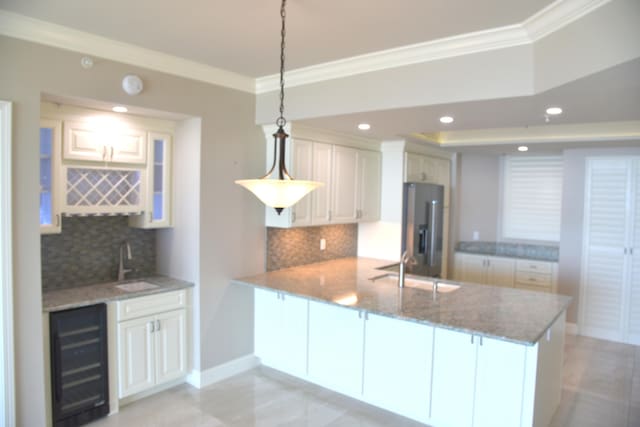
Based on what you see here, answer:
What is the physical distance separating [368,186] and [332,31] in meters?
2.39

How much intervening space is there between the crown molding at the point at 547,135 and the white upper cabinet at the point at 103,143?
112 inches

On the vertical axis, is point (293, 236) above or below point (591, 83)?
below

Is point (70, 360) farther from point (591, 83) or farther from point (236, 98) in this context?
point (591, 83)

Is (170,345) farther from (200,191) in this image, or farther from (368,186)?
(368,186)

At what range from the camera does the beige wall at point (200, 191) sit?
2.62 m

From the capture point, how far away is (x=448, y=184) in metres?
Answer: 5.89

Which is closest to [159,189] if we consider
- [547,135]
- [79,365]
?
[79,365]

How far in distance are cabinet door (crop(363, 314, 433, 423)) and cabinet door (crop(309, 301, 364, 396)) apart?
0.08 m

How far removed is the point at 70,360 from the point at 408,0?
121 inches

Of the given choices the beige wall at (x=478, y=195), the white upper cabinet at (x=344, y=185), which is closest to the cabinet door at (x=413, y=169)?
the white upper cabinet at (x=344, y=185)

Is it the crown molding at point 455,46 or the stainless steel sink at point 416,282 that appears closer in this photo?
the crown molding at point 455,46

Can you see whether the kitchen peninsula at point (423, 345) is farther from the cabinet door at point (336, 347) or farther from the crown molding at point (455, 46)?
the crown molding at point (455, 46)

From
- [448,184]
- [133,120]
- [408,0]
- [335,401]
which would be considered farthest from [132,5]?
[448,184]

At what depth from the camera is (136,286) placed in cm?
352
